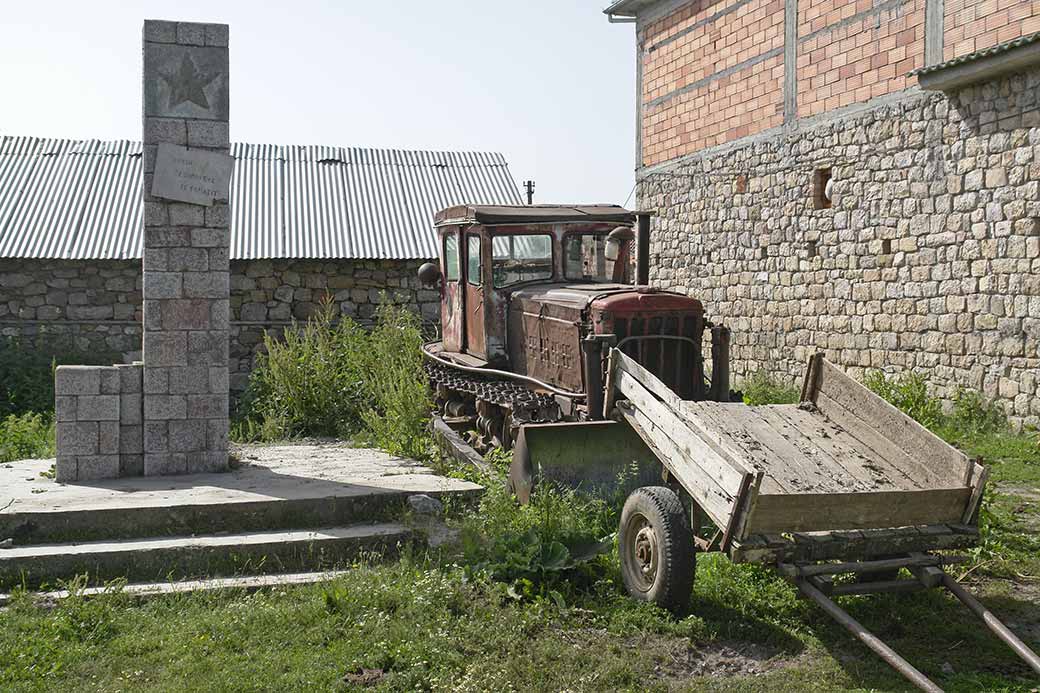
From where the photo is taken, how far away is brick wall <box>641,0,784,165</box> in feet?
43.9

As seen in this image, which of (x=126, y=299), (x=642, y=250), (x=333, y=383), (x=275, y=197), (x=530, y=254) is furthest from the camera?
(x=275, y=197)

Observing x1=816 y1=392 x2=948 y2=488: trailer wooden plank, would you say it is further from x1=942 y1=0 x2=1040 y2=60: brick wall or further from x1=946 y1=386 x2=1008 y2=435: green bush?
x1=942 y1=0 x2=1040 y2=60: brick wall

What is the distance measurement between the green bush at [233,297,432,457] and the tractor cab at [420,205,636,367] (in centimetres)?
91

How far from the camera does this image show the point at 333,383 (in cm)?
1084

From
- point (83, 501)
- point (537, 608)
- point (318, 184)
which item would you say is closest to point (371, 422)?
point (83, 501)

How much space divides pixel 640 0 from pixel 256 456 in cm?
1067

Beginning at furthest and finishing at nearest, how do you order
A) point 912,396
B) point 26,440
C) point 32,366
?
point 32,366, point 912,396, point 26,440

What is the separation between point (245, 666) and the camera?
4.37 meters

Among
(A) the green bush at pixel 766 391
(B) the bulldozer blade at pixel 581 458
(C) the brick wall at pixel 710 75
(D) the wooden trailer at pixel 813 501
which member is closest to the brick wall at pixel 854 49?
(C) the brick wall at pixel 710 75

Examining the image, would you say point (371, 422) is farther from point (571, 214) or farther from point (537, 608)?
point (537, 608)

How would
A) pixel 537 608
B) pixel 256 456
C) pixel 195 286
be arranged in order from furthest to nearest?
pixel 256 456 < pixel 195 286 < pixel 537 608

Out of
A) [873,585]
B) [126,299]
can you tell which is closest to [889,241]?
[873,585]

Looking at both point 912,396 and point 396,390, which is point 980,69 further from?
point 396,390

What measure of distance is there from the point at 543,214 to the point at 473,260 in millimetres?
841
